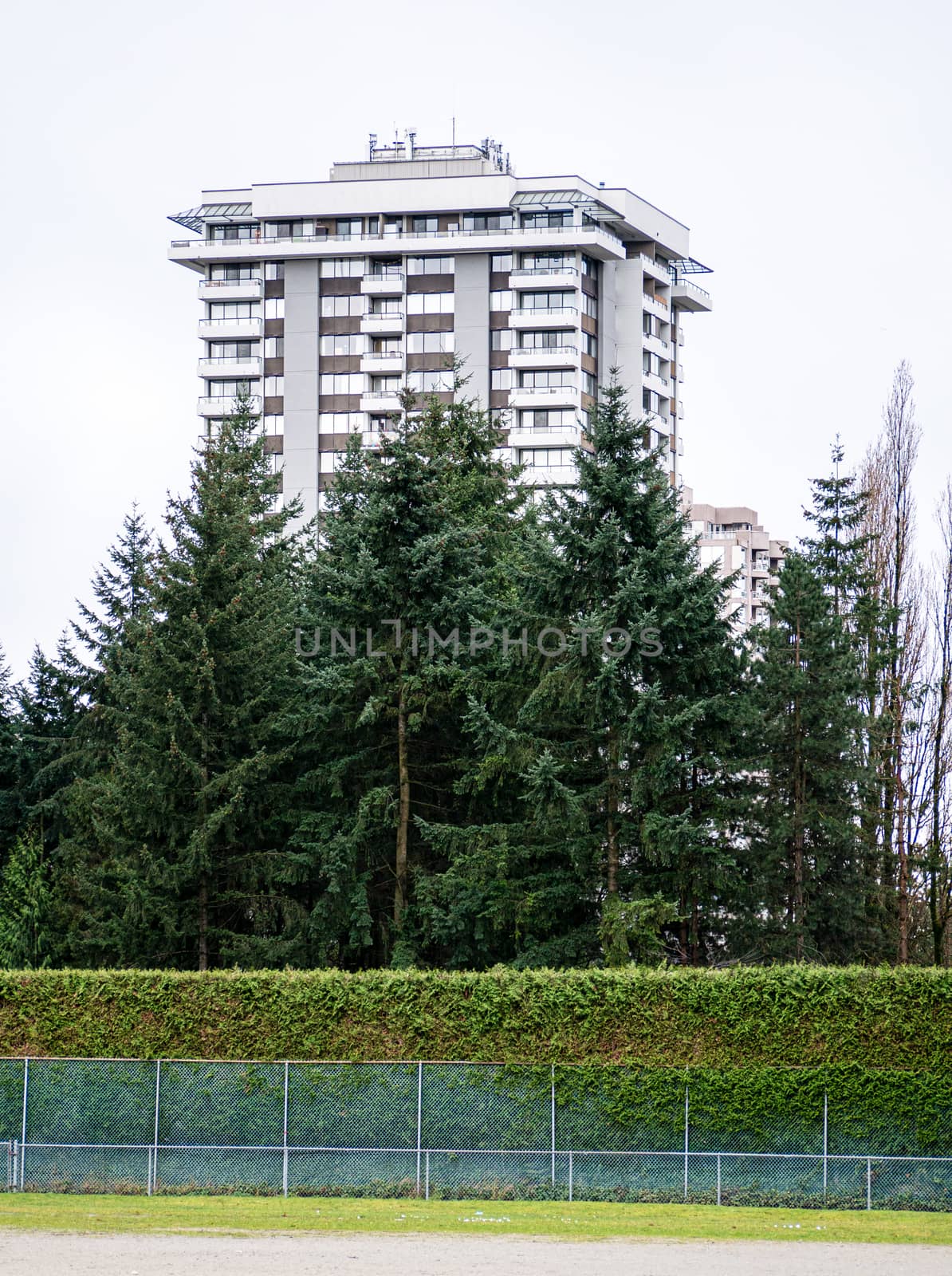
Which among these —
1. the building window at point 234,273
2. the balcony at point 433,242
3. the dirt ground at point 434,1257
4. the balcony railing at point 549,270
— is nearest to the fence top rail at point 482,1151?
the dirt ground at point 434,1257

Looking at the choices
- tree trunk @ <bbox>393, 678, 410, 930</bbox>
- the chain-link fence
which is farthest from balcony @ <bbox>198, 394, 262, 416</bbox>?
the chain-link fence

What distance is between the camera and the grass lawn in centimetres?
2572

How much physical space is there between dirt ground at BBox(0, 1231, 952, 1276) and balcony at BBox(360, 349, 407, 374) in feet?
259

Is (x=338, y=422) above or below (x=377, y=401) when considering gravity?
below

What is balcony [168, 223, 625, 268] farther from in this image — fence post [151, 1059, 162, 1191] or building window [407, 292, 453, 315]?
fence post [151, 1059, 162, 1191]

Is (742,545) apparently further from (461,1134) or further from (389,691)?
(461,1134)

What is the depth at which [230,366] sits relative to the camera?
104188 mm

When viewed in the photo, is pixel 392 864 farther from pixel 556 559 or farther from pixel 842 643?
pixel 842 643

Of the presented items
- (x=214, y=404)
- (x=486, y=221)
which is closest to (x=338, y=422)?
(x=214, y=404)

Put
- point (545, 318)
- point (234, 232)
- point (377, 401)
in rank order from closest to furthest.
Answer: point (545, 318), point (377, 401), point (234, 232)

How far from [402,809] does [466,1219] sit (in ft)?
54.7

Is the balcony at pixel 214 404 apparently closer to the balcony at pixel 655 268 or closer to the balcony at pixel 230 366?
the balcony at pixel 230 366

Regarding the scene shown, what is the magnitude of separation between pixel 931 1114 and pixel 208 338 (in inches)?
3264

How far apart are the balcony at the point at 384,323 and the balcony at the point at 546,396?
807cm
